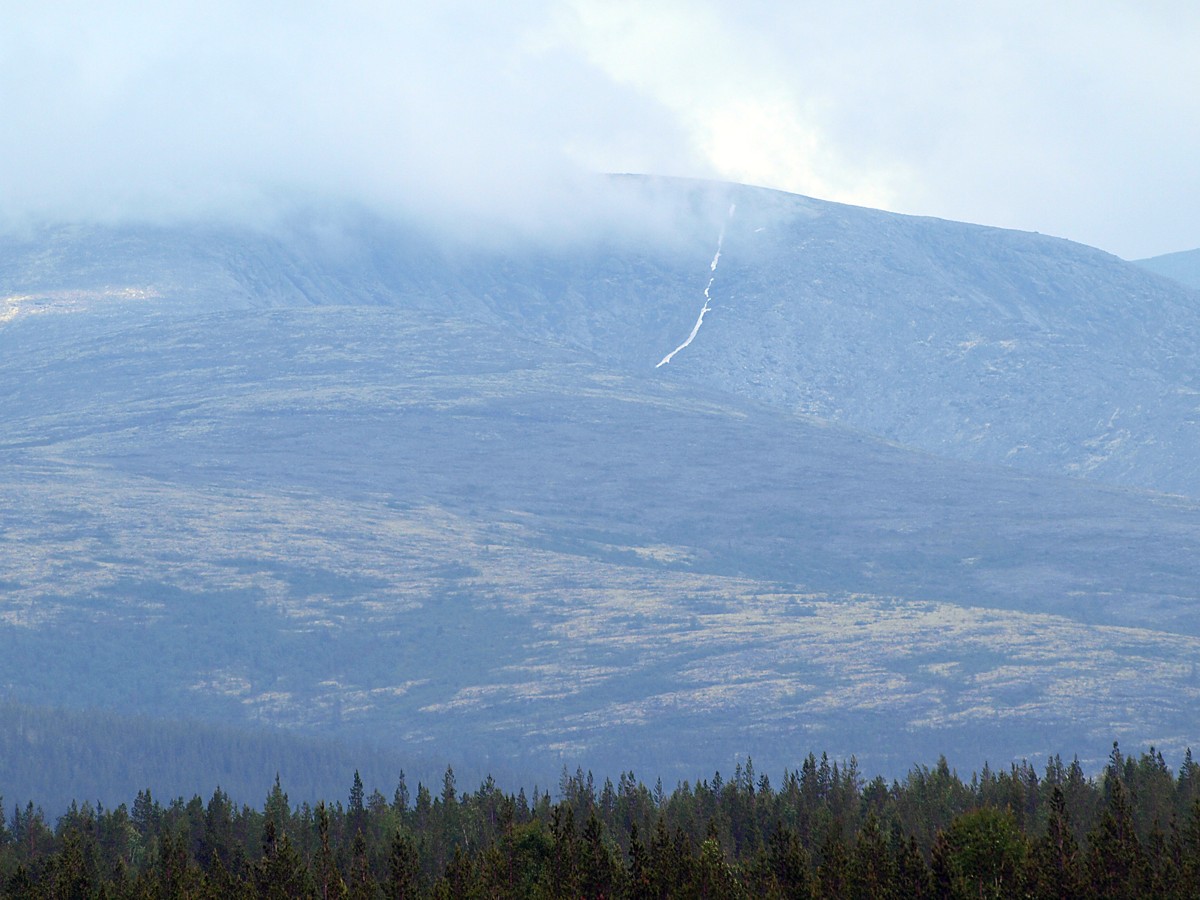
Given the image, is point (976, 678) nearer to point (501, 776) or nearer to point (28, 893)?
point (501, 776)

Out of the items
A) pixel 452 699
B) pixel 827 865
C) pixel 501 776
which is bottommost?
pixel 827 865

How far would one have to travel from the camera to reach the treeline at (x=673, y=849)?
45344mm

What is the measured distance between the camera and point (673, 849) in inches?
1921

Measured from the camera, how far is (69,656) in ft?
584

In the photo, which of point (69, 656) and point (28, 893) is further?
point (69, 656)

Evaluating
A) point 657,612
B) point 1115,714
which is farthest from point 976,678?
point 657,612

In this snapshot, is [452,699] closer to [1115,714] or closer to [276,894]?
[1115,714]

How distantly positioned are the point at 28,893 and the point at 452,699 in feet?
427

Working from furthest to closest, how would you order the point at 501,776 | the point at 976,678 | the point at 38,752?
the point at 976,678 < the point at 501,776 < the point at 38,752

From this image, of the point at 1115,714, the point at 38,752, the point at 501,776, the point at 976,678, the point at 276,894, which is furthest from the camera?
the point at 976,678

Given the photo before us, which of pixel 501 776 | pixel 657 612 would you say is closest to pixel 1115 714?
pixel 657 612

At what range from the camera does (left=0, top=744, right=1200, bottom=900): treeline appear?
149 ft

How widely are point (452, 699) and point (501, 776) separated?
26.2 m

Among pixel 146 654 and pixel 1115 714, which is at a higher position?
pixel 146 654
